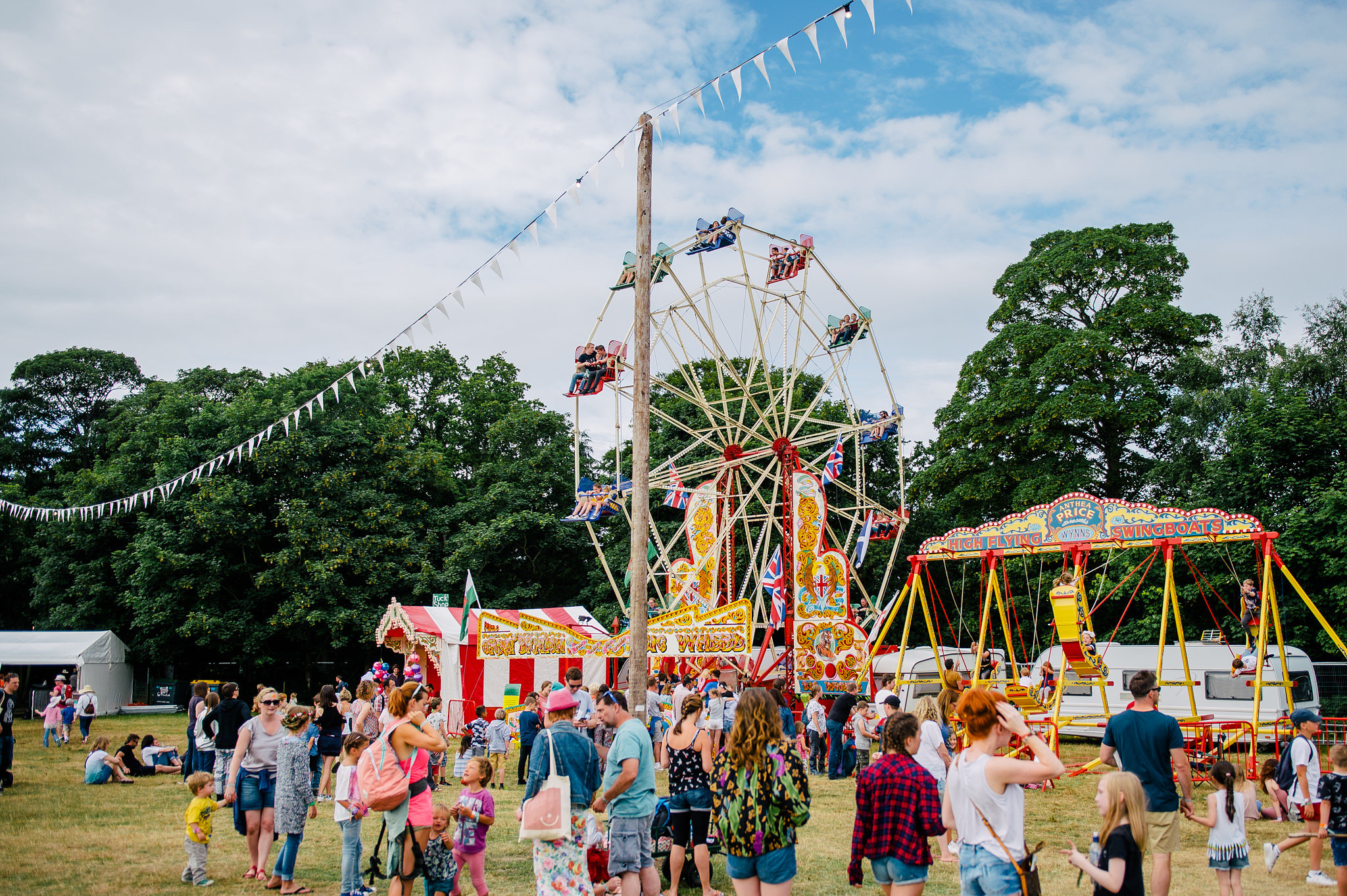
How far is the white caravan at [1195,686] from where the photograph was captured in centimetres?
1572

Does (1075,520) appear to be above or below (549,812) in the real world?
above

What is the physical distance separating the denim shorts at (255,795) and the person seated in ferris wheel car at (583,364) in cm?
1258

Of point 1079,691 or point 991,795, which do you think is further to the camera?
point 1079,691

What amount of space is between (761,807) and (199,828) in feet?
15.9

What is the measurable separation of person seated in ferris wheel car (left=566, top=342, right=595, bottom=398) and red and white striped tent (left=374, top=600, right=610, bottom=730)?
4801 mm

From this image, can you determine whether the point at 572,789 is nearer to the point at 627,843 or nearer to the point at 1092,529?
the point at 627,843

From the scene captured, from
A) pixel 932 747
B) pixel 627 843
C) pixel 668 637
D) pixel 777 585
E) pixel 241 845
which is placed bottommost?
pixel 241 845

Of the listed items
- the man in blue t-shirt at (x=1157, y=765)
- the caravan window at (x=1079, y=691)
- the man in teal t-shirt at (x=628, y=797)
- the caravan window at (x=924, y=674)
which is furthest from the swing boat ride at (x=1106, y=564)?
the man in teal t-shirt at (x=628, y=797)

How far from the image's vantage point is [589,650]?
17766 millimetres

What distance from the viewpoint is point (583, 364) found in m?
19.2

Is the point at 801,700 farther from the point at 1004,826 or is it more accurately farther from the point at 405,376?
the point at 405,376

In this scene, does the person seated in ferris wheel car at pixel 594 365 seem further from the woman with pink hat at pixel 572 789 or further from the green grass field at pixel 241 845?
the woman with pink hat at pixel 572 789

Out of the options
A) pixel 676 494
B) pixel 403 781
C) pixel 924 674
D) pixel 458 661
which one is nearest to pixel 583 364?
pixel 676 494

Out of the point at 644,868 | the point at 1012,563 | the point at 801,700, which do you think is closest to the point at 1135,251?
the point at 1012,563
